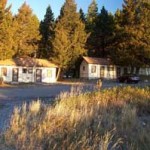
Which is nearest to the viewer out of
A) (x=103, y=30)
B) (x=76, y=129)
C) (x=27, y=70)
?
(x=76, y=129)

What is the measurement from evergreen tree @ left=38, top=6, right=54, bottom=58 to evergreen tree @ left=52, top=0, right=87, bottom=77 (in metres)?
3.48

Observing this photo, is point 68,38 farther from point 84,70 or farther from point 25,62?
point 25,62

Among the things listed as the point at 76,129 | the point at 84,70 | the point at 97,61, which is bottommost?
the point at 76,129

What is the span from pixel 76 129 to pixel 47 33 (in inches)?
2636

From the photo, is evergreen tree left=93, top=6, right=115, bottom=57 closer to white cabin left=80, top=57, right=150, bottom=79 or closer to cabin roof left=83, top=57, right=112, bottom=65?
cabin roof left=83, top=57, right=112, bottom=65

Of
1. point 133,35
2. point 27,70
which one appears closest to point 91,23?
point 133,35

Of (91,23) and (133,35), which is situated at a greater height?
(91,23)

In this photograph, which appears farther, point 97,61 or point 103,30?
point 103,30

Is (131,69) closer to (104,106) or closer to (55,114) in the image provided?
(104,106)

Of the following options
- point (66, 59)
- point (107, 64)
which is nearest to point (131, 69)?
point (107, 64)

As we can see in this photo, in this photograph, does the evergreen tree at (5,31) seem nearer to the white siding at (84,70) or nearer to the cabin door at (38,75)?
the cabin door at (38,75)

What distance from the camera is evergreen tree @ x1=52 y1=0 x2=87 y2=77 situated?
65312mm

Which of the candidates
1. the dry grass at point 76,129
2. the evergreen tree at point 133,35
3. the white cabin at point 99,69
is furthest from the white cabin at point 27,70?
the dry grass at point 76,129

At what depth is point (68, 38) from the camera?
67.8 metres
